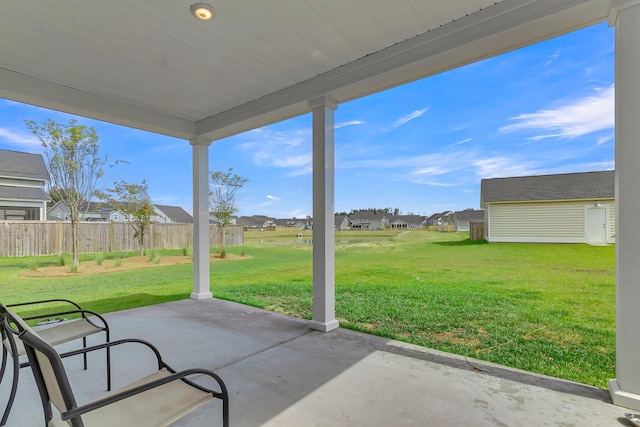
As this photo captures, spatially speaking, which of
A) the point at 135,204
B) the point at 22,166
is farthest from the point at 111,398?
the point at 135,204

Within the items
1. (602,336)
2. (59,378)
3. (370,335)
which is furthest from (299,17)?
(602,336)

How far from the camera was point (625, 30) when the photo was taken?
1.93m

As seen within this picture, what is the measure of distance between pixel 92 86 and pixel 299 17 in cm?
276

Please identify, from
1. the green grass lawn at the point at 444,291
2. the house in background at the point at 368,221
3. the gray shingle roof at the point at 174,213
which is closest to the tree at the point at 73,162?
the green grass lawn at the point at 444,291

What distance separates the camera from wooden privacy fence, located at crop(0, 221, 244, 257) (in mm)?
5953

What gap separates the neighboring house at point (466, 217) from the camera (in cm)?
587

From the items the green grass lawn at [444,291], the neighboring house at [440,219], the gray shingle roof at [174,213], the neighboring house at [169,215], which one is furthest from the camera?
the gray shingle roof at [174,213]

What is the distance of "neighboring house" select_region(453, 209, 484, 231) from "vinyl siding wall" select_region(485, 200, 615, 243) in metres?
0.14

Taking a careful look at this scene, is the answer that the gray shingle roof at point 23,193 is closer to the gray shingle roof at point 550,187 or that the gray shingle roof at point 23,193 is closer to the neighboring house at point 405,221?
the neighboring house at point 405,221

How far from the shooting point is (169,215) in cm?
838

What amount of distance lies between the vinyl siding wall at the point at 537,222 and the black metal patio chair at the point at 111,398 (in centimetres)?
475

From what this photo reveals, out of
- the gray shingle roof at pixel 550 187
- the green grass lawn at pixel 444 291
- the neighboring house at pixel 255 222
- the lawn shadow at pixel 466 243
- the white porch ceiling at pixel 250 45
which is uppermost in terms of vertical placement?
the white porch ceiling at pixel 250 45

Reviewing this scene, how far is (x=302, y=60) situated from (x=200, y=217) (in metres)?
3.16

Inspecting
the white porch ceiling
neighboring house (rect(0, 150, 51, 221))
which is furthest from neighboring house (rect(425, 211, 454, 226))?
neighboring house (rect(0, 150, 51, 221))
